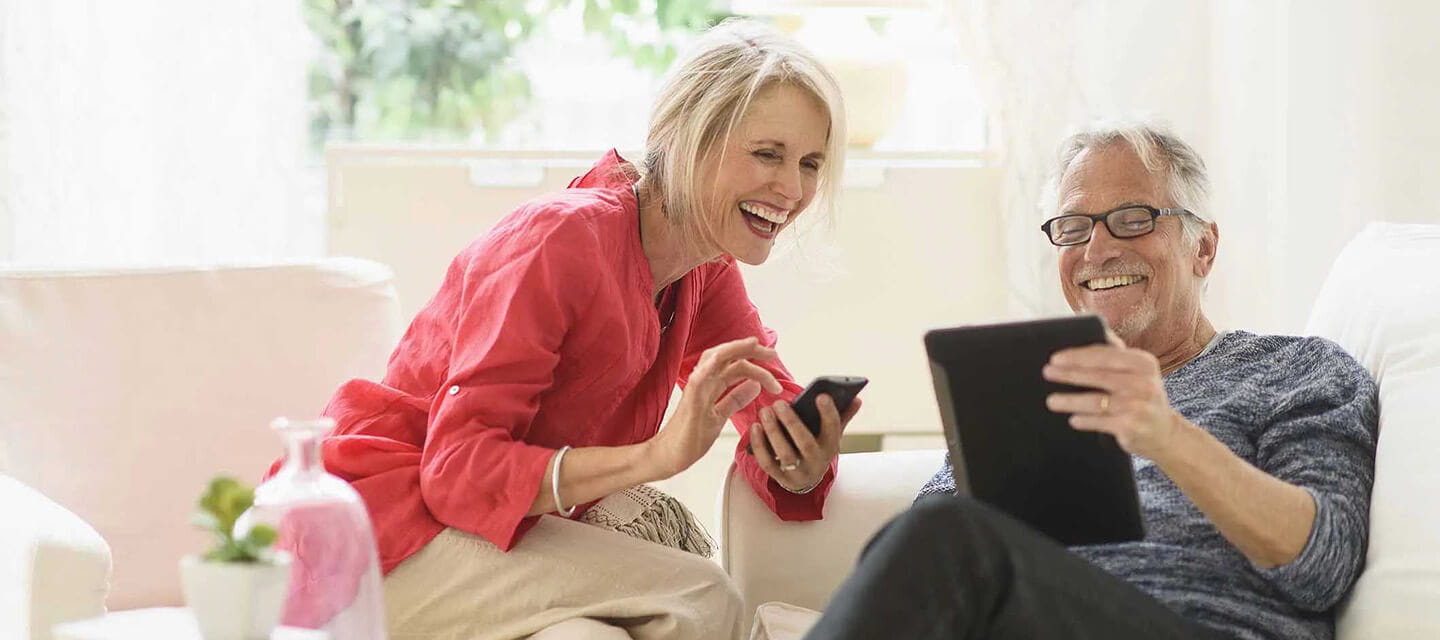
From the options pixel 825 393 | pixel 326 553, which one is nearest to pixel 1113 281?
pixel 825 393

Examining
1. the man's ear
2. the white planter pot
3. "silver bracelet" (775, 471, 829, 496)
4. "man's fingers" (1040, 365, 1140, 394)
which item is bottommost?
"silver bracelet" (775, 471, 829, 496)

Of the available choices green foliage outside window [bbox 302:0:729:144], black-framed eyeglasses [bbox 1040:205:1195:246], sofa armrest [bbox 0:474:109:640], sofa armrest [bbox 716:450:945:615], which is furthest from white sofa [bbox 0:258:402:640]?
green foliage outside window [bbox 302:0:729:144]

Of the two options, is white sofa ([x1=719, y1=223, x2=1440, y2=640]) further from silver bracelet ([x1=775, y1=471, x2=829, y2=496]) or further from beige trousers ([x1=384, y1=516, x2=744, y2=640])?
beige trousers ([x1=384, y1=516, x2=744, y2=640])

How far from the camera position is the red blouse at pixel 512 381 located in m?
1.70

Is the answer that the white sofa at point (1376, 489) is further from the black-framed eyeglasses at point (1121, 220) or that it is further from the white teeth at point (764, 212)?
the white teeth at point (764, 212)

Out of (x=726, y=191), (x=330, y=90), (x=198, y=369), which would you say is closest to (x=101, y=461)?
(x=198, y=369)

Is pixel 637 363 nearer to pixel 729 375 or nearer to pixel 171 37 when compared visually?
pixel 729 375

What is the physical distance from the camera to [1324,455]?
160cm

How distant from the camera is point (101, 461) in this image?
2146 mm

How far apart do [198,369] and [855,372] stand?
1493 millimetres

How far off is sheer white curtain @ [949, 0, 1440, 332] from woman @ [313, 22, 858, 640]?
2.95 feet

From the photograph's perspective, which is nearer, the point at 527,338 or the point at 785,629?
the point at 527,338

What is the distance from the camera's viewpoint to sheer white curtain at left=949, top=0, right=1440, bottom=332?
243cm

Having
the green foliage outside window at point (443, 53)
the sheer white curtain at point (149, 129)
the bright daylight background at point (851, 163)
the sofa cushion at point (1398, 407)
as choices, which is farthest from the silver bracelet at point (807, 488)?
the green foliage outside window at point (443, 53)
